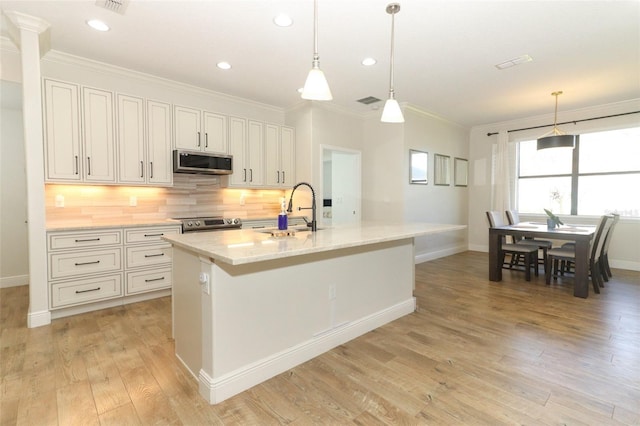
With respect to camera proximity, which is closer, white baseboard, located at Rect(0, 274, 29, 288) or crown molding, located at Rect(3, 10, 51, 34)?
crown molding, located at Rect(3, 10, 51, 34)

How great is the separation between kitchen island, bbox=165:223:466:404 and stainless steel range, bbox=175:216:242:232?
159 cm

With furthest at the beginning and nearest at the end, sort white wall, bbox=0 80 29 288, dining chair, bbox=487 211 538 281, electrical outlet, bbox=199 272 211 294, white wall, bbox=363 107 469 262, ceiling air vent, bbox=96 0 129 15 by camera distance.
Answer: white wall, bbox=363 107 469 262 < dining chair, bbox=487 211 538 281 < white wall, bbox=0 80 29 288 < ceiling air vent, bbox=96 0 129 15 < electrical outlet, bbox=199 272 211 294

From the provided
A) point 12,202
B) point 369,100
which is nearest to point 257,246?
point 369,100

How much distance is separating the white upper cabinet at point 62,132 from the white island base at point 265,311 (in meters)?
1.94

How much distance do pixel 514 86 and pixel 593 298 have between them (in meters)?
2.87

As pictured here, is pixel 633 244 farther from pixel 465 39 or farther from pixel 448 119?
pixel 465 39

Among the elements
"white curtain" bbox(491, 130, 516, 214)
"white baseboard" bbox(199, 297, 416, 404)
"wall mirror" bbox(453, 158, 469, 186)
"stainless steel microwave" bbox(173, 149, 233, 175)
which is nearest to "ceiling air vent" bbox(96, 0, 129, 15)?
"stainless steel microwave" bbox(173, 149, 233, 175)

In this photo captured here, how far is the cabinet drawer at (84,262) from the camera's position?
299 cm

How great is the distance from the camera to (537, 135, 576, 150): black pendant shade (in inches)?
163

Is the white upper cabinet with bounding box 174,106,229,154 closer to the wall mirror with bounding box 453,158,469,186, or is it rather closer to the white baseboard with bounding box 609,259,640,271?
the wall mirror with bounding box 453,158,469,186

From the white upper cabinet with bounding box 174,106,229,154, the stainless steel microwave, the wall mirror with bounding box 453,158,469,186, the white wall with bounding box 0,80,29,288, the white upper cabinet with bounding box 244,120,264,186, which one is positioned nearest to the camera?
the stainless steel microwave

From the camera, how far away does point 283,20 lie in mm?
2701

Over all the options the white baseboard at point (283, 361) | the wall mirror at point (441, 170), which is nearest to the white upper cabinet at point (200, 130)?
the white baseboard at point (283, 361)

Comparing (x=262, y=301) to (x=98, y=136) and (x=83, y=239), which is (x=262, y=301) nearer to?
(x=83, y=239)
